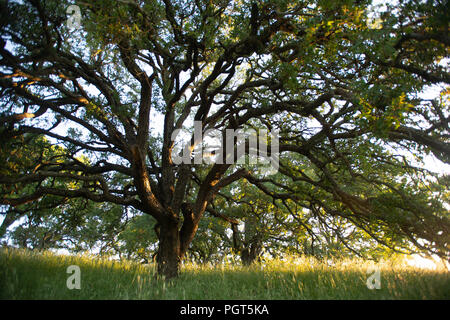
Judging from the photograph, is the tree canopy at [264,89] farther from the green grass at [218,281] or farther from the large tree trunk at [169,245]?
the green grass at [218,281]

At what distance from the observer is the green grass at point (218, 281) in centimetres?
405

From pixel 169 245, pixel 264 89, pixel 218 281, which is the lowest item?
pixel 218 281

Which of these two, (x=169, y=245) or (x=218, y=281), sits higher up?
(x=169, y=245)

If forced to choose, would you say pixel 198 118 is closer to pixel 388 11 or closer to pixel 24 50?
pixel 24 50

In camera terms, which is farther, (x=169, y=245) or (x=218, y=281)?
(x=169, y=245)

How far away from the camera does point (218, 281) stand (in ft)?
19.2

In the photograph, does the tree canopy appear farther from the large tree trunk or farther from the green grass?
→ the green grass

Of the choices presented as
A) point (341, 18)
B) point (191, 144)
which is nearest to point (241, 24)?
point (341, 18)

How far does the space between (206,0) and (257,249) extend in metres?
15.0

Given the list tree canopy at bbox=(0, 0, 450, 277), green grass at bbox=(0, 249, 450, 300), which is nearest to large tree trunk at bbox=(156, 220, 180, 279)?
tree canopy at bbox=(0, 0, 450, 277)

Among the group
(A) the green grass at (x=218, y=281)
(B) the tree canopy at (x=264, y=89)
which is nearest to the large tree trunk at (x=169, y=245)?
(B) the tree canopy at (x=264, y=89)

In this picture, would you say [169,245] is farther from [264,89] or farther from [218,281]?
[264,89]

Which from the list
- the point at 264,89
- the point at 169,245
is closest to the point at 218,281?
the point at 169,245

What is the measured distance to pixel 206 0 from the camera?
6.79 meters
